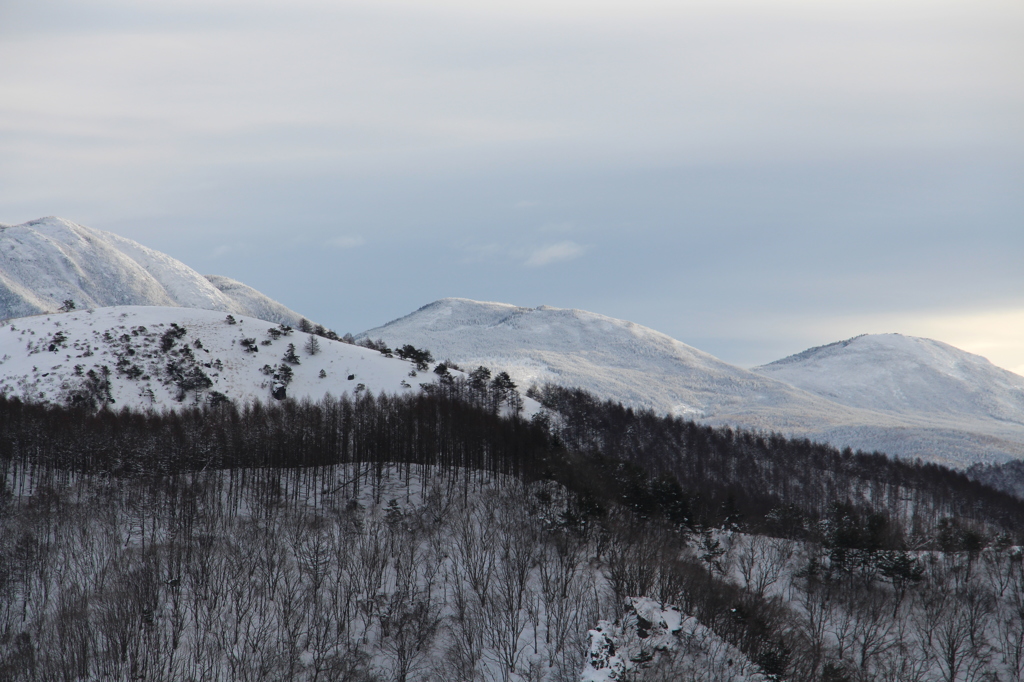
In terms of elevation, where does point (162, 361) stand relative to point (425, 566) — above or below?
above

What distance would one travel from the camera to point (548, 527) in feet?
219

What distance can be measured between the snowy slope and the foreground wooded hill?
2242 centimetres

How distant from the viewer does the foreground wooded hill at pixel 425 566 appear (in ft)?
156

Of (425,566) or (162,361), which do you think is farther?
(162,361)

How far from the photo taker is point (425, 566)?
62.1 m

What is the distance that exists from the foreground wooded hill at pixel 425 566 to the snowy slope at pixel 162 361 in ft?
73.5

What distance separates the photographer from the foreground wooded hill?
47.7 m

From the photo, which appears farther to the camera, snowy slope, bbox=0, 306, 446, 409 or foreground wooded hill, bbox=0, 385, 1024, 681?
snowy slope, bbox=0, 306, 446, 409

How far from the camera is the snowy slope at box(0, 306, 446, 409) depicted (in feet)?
395

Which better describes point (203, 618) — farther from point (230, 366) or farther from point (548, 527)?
point (230, 366)

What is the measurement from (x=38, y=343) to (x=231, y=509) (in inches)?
3478

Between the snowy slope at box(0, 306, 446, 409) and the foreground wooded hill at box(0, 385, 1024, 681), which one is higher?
the snowy slope at box(0, 306, 446, 409)

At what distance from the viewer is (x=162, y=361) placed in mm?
133250

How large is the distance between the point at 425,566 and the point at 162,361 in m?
92.2
